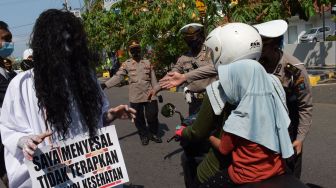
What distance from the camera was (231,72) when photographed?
221 cm

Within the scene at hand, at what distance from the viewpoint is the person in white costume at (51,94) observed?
2.45 m

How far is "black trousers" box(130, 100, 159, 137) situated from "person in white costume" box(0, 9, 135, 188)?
5260 mm

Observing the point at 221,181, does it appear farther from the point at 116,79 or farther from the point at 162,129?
the point at 162,129

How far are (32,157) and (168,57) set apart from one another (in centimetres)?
1454

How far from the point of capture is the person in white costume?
2453mm

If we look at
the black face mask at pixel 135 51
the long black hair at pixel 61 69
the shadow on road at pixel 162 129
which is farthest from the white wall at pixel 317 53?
the long black hair at pixel 61 69

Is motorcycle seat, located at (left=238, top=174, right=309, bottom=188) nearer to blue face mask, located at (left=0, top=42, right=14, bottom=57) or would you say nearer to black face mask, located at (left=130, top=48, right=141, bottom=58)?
blue face mask, located at (left=0, top=42, right=14, bottom=57)

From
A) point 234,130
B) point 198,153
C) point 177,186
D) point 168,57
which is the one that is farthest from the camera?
point 168,57

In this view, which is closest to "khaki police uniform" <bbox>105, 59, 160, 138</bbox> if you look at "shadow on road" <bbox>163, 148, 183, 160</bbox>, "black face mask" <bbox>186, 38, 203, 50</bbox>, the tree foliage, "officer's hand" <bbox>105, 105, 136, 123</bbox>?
the tree foliage

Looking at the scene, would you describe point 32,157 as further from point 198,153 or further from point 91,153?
point 198,153

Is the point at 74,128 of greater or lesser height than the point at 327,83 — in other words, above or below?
above

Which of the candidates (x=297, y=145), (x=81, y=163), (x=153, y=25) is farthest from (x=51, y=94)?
(x=153, y=25)

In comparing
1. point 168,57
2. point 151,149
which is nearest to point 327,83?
point 168,57

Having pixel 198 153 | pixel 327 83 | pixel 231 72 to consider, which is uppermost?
pixel 231 72
